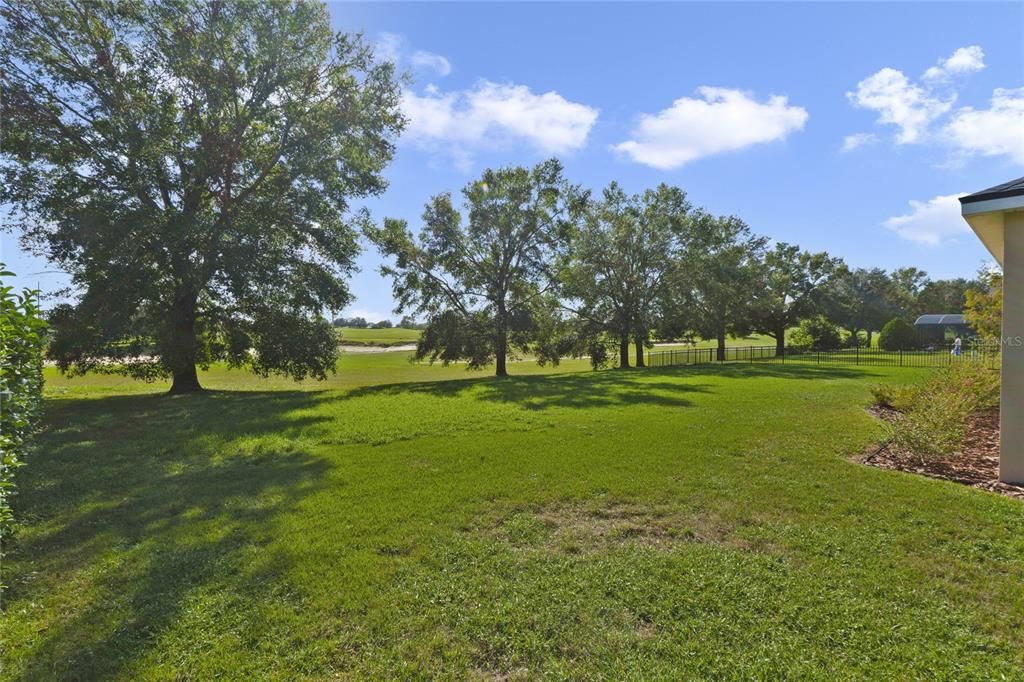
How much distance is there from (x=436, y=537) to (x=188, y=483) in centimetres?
372

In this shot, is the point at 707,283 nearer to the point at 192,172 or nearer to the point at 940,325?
the point at 192,172

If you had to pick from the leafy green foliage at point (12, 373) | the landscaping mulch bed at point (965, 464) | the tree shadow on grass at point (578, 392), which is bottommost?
the landscaping mulch bed at point (965, 464)

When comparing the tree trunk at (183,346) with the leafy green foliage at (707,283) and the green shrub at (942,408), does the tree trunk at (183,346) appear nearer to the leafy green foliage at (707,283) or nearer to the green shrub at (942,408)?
the green shrub at (942,408)

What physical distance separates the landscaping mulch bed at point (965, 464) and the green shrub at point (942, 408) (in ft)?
0.41

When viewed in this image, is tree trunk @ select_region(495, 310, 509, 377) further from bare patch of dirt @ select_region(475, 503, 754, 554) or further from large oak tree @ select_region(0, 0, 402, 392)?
bare patch of dirt @ select_region(475, 503, 754, 554)

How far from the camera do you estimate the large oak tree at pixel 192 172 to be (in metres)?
12.3

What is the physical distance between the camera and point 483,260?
22.5 meters

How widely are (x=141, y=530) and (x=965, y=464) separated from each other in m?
10.0

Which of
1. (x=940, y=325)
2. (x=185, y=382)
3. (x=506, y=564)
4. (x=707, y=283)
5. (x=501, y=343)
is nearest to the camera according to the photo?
(x=506, y=564)

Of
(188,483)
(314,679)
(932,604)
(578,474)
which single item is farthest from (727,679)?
(188,483)

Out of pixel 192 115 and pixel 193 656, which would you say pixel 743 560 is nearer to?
pixel 193 656

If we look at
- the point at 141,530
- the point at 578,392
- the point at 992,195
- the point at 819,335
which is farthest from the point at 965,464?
the point at 819,335

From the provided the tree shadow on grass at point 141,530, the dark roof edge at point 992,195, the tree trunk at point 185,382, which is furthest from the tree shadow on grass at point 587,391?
the dark roof edge at point 992,195

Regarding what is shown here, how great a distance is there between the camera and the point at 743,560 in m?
3.60
